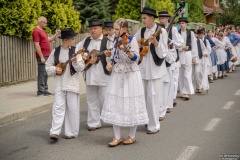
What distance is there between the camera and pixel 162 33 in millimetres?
8453

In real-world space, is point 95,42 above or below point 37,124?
above

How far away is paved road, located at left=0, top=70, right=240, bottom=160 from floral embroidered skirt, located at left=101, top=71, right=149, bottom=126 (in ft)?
1.34

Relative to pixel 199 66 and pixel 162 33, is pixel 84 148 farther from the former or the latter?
pixel 199 66

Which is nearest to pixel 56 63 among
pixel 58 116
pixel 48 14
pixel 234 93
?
pixel 58 116

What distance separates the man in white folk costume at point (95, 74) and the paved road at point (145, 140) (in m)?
0.32

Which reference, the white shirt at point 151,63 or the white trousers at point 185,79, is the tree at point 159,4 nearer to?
the white trousers at point 185,79

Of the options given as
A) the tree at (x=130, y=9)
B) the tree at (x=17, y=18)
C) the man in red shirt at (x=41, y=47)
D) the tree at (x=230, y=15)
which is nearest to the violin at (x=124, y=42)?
the man in red shirt at (x=41, y=47)

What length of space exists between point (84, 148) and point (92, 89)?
5.89 ft

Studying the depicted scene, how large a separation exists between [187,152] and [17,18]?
9653mm

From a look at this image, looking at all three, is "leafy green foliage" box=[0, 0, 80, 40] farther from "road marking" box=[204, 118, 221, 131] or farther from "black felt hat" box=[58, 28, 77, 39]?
"road marking" box=[204, 118, 221, 131]

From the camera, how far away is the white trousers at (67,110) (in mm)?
7992

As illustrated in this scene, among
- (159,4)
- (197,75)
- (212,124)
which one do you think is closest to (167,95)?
(212,124)

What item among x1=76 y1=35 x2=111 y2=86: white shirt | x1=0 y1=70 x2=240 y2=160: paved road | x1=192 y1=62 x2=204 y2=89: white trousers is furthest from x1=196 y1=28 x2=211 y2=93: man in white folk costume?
x1=76 y1=35 x2=111 y2=86: white shirt

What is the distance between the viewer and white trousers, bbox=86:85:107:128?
8953mm
